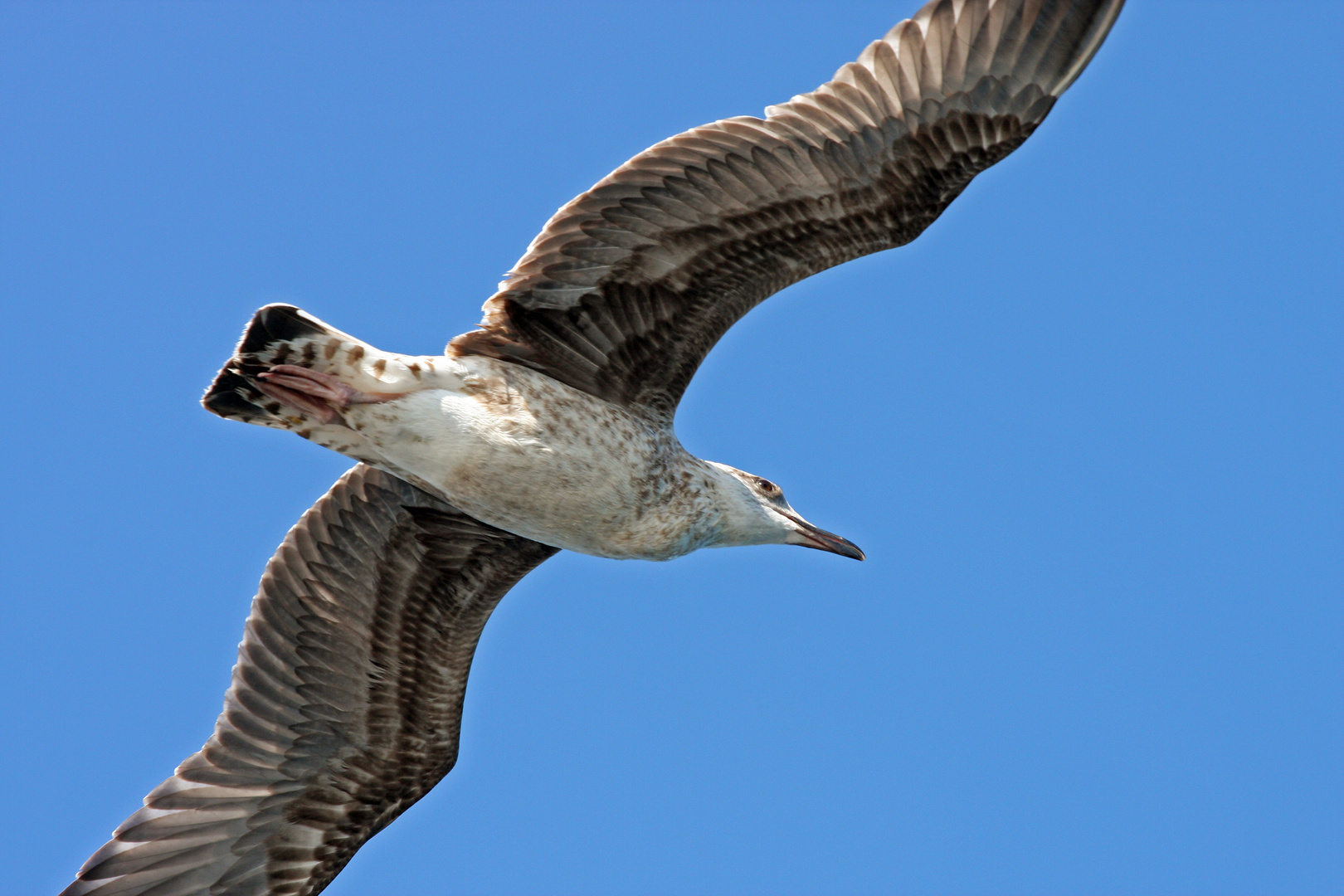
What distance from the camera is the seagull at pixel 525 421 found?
6867 millimetres

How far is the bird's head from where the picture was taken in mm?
7641

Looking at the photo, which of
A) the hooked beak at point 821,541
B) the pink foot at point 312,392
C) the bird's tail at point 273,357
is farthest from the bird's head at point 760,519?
the bird's tail at point 273,357

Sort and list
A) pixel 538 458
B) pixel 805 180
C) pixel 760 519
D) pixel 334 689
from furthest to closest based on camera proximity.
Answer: pixel 334 689
pixel 760 519
pixel 538 458
pixel 805 180

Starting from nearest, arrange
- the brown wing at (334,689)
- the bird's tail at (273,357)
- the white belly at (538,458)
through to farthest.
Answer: the bird's tail at (273,357) → the white belly at (538,458) → the brown wing at (334,689)

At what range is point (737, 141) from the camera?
22.2 ft

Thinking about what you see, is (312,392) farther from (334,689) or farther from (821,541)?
(821,541)

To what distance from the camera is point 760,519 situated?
306 inches

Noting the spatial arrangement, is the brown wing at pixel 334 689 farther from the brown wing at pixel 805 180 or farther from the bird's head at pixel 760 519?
the brown wing at pixel 805 180

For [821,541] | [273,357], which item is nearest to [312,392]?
[273,357]

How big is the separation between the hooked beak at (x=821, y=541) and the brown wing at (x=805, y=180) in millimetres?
1382

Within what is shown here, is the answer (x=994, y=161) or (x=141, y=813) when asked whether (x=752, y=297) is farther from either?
(x=141, y=813)

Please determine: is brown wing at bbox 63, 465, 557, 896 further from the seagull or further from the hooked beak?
the hooked beak

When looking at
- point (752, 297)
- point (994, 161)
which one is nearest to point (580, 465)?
point (752, 297)

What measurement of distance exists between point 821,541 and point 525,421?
72.3 inches
